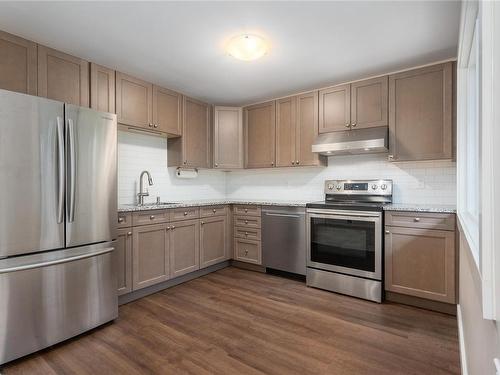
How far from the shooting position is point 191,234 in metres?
3.48

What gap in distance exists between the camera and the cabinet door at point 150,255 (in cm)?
289

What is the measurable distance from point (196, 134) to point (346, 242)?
7.72 ft

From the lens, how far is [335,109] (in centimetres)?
341

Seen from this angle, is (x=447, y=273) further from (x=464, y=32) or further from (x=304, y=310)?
(x=464, y=32)

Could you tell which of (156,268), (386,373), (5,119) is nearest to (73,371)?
(156,268)

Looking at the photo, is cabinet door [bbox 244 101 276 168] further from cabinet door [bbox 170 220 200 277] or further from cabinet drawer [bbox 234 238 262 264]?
cabinet door [bbox 170 220 200 277]

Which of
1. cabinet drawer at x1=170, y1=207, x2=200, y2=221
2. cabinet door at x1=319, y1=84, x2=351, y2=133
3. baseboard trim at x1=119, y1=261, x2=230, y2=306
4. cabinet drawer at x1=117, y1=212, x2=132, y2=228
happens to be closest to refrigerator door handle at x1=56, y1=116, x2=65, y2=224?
cabinet drawer at x1=117, y1=212, x2=132, y2=228

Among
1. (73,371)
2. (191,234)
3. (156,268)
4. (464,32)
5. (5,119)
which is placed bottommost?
(73,371)

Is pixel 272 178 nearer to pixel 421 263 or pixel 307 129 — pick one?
pixel 307 129

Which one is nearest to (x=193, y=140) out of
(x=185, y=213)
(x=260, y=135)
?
(x=260, y=135)

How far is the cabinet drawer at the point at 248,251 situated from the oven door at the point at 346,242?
755mm

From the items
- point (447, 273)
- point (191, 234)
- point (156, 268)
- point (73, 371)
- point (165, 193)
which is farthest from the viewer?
point (165, 193)

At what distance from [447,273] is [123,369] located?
2683 millimetres

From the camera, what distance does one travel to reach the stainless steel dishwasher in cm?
344
